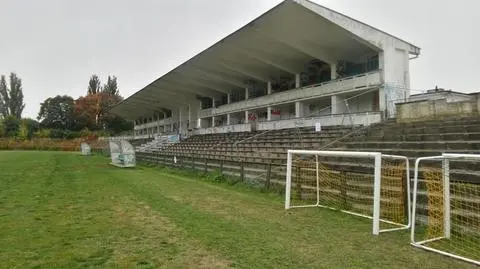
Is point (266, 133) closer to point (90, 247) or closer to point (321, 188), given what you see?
point (321, 188)

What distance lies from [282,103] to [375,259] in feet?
88.5

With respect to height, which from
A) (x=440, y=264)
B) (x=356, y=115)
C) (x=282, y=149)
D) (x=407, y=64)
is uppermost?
(x=407, y=64)

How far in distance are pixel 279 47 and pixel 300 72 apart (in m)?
3.20

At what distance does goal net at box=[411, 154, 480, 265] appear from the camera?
20.9ft

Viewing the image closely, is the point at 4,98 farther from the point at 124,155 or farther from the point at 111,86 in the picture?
the point at 124,155

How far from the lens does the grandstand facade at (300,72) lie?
23.4 meters

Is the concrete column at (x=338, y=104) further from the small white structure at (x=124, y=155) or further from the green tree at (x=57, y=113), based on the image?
the green tree at (x=57, y=113)

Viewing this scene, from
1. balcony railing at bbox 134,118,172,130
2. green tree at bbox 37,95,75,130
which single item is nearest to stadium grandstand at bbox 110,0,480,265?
balcony railing at bbox 134,118,172,130

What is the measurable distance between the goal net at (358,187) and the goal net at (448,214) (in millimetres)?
443

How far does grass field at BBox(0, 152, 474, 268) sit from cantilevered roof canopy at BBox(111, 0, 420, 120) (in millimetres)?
15092

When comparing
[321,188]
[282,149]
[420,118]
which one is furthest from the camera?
[282,149]

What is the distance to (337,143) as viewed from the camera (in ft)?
55.9

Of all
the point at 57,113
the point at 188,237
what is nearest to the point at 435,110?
the point at 188,237

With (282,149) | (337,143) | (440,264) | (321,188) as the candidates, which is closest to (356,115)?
(282,149)
